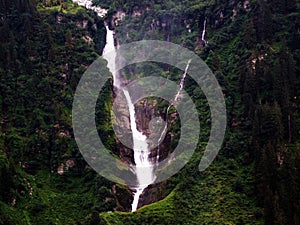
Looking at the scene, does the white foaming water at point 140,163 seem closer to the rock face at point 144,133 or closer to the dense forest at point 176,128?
the rock face at point 144,133

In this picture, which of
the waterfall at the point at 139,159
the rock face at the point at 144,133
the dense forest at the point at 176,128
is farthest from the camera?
the waterfall at the point at 139,159

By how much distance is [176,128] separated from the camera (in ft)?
301

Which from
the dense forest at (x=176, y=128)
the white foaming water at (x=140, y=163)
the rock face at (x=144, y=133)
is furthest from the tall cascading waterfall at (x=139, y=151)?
the dense forest at (x=176, y=128)

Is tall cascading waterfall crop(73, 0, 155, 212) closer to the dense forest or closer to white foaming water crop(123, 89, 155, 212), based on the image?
white foaming water crop(123, 89, 155, 212)

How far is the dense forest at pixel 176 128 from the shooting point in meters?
76.6

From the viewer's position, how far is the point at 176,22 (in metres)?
122

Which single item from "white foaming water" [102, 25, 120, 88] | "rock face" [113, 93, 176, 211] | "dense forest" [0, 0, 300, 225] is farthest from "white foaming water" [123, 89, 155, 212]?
"white foaming water" [102, 25, 120, 88]

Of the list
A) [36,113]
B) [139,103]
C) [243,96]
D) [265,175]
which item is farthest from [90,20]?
[265,175]

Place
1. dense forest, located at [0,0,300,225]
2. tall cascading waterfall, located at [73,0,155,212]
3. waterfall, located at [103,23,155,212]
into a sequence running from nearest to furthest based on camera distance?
dense forest, located at [0,0,300,225] < waterfall, located at [103,23,155,212] < tall cascading waterfall, located at [73,0,155,212]

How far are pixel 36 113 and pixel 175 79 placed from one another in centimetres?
2638

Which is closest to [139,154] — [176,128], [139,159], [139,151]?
[139,151]

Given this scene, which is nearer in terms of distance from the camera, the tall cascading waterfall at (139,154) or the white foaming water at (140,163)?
the white foaming water at (140,163)

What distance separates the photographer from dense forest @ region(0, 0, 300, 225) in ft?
251

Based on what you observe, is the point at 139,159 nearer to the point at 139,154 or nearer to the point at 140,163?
the point at 140,163
